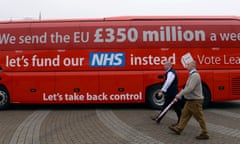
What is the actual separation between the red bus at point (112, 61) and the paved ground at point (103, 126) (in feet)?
2.10

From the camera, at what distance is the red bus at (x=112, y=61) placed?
14.8m

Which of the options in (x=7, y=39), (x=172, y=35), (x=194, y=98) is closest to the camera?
(x=194, y=98)

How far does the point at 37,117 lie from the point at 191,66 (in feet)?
19.8

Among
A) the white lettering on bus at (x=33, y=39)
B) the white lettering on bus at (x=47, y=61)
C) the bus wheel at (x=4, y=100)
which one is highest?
the white lettering on bus at (x=33, y=39)

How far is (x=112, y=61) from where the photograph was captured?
48.8 ft

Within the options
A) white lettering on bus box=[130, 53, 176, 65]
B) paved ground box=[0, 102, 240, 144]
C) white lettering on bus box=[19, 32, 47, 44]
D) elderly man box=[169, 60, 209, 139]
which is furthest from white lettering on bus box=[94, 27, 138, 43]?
elderly man box=[169, 60, 209, 139]

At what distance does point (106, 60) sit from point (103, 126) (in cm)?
426

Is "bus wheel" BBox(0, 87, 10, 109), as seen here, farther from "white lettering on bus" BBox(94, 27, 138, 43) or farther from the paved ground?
"white lettering on bus" BBox(94, 27, 138, 43)

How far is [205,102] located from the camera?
48.9 feet

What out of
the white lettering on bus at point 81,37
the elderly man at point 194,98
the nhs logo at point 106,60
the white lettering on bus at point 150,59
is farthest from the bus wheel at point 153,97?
the elderly man at point 194,98

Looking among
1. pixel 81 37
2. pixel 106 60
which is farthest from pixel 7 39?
pixel 106 60

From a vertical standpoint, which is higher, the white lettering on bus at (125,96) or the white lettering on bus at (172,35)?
the white lettering on bus at (172,35)

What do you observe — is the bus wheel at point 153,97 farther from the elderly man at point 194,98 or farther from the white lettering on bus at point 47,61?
the elderly man at point 194,98

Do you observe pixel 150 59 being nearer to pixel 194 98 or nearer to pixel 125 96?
pixel 125 96
